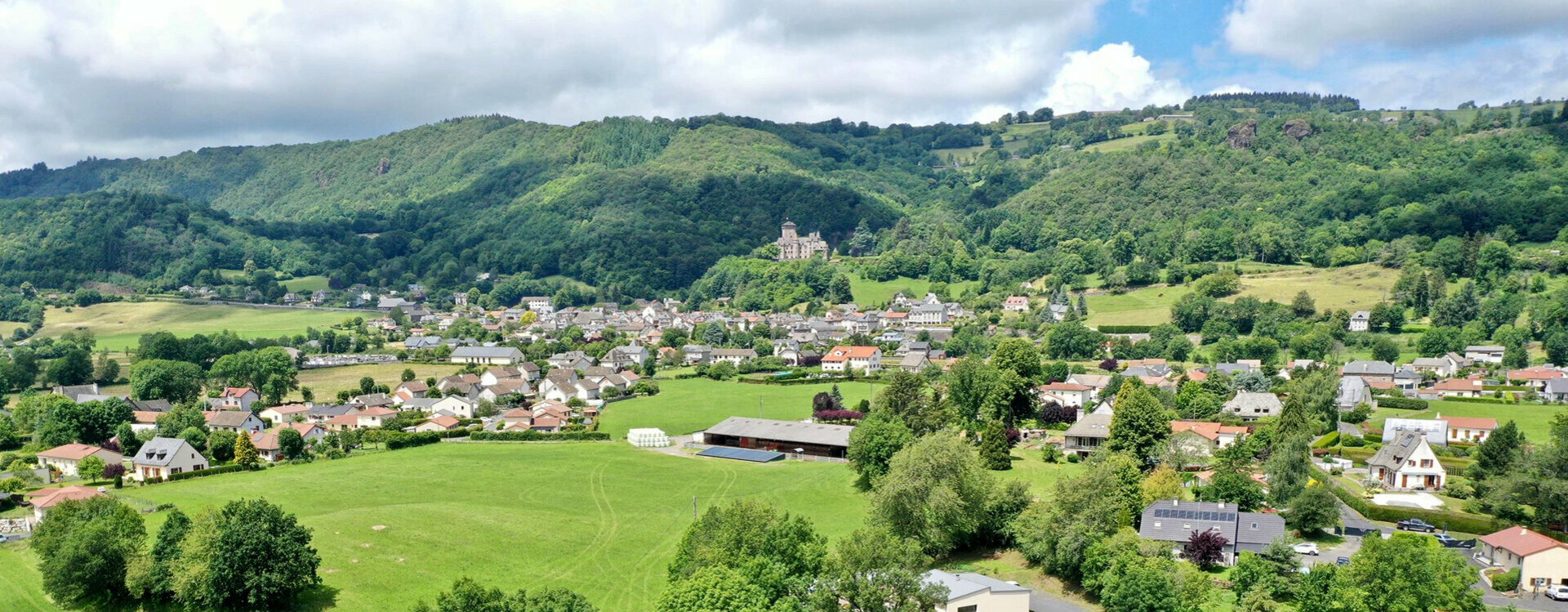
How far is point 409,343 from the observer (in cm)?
8256

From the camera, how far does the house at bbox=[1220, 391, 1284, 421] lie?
46.8 metres

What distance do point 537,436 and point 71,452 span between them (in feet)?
59.2

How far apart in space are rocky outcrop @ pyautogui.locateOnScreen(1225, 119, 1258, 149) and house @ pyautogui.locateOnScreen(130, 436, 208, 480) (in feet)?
427

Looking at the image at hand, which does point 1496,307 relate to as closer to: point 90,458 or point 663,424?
point 663,424

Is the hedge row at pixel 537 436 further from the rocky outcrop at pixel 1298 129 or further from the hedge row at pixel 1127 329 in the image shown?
the rocky outcrop at pixel 1298 129

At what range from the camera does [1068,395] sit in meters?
52.2

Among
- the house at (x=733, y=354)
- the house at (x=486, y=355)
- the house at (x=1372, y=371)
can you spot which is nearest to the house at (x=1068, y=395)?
the house at (x=1372, y=371)

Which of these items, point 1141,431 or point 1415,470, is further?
point 1141,431

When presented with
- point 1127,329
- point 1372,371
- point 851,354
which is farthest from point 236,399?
point 1372,371

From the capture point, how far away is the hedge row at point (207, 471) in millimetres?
37844

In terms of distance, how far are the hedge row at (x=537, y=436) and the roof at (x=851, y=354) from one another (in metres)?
26.0

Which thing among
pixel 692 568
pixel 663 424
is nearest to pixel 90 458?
pixel 663 424

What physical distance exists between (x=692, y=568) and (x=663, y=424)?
25.5m

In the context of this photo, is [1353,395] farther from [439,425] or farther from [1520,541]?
[439,425]
